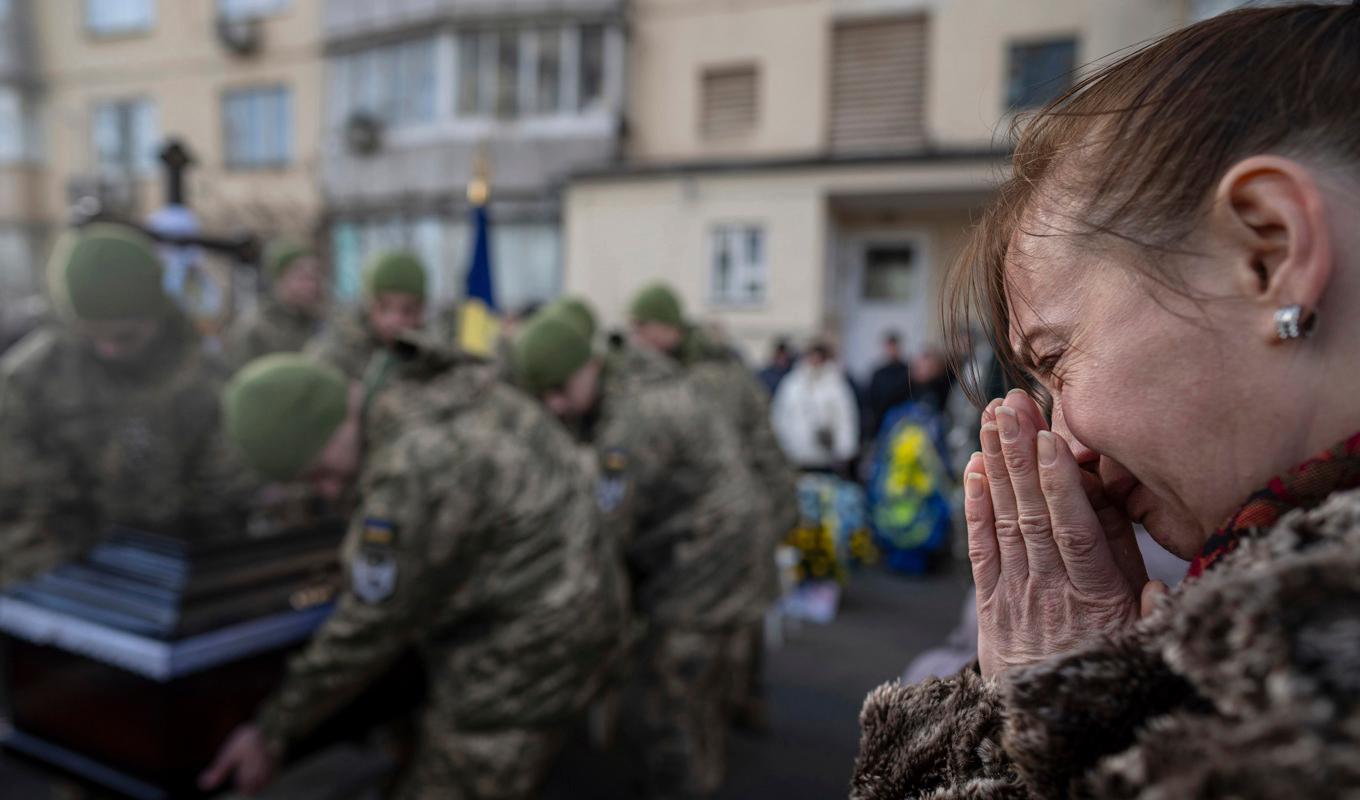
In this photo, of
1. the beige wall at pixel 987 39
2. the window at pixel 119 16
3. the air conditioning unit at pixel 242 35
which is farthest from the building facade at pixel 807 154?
the window at pixel 119 16

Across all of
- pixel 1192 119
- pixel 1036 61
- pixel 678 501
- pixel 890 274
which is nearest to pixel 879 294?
pixel 890 274

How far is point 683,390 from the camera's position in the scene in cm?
363

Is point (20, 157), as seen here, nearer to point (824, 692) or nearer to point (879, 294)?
point (879, 294)

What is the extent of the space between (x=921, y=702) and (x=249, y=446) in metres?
1.83

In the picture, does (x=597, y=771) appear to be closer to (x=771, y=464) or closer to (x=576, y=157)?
(x=771, y=464)

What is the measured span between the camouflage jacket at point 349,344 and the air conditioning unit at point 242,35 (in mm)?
13671

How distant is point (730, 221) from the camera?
11664 mm

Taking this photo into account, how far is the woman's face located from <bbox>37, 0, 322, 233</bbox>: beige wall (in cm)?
1623

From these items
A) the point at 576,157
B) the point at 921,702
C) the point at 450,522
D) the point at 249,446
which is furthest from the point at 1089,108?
the point at 576,157

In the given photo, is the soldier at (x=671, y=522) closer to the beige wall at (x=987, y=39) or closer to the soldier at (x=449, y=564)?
the soldier at (x=449, y=564)

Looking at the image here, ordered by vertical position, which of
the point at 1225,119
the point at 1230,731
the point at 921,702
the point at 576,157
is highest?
the point at 576,157

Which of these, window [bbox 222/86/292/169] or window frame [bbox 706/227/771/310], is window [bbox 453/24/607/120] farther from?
window [bbox 222/86/292/169]

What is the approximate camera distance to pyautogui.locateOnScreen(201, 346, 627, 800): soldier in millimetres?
2039

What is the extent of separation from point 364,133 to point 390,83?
1032 millimetres
